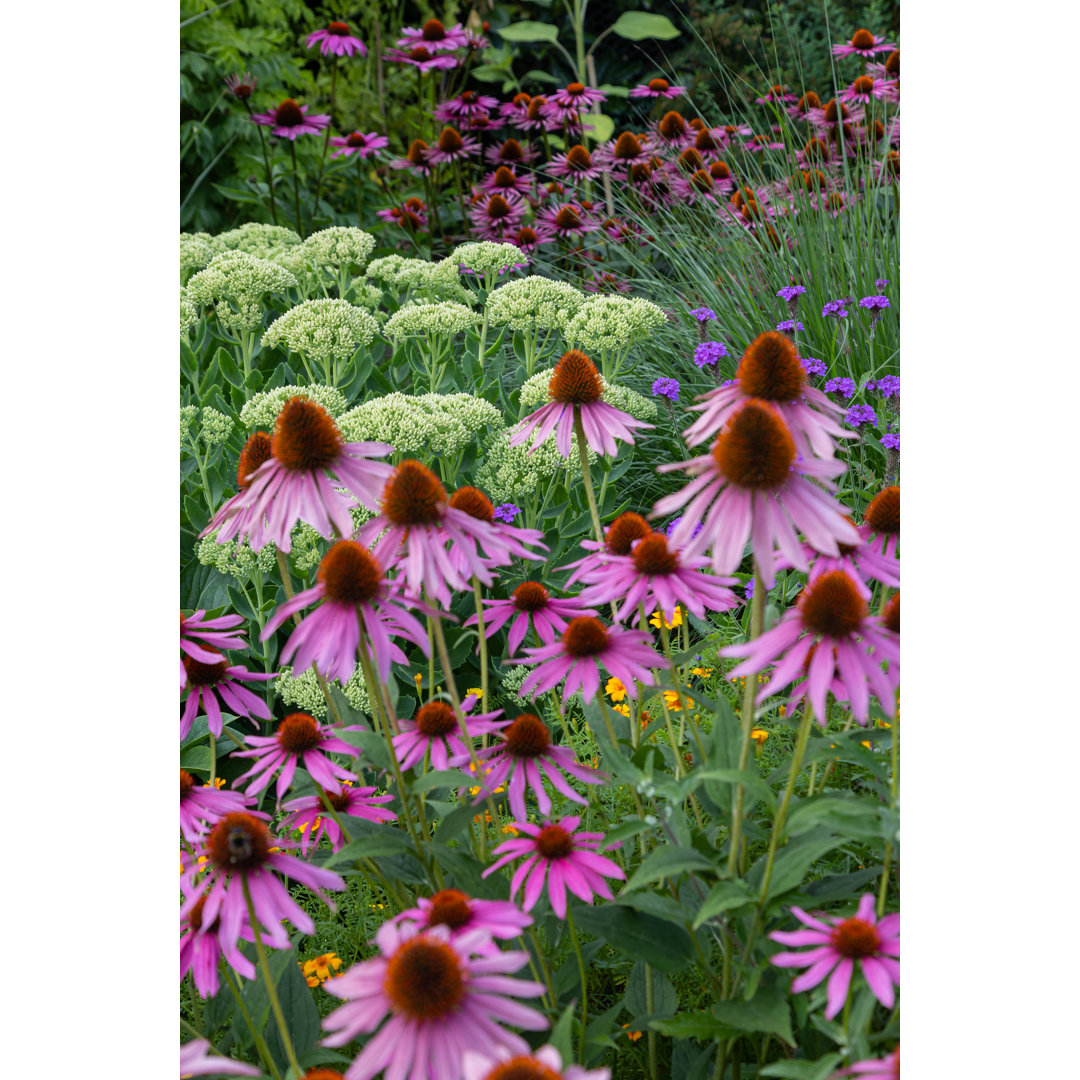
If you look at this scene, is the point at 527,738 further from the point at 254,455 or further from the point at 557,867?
the point at 254,455

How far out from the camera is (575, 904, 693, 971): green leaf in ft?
3.35

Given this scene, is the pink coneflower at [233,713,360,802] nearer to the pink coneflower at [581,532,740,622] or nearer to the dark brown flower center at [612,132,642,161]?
the pink coneflower at [581,532,740,622]

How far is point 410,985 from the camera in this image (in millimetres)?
747

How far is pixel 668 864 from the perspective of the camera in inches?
37.0

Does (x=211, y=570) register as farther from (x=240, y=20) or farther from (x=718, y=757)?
(x=240, y=20)

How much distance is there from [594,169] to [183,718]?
4213mm

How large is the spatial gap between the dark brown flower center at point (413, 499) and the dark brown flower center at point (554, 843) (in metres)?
0.34

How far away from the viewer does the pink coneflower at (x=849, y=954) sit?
0.84 metres

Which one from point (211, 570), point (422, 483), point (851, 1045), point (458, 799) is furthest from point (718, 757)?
point (211, 570)

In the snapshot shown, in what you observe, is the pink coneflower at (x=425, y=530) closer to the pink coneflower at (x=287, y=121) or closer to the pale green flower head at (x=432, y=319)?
the pale green flower head at (x=432, y=319)

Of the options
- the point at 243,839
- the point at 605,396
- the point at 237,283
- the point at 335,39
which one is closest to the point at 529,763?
the point at 243,839

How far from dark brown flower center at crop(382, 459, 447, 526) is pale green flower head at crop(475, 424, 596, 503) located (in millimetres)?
1371

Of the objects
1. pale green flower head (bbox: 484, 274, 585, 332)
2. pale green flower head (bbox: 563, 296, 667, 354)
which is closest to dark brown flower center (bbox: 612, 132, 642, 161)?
pale green flower head (bbox: 484, 274, 585, 332)

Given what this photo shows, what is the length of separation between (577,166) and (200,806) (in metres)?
4.26
